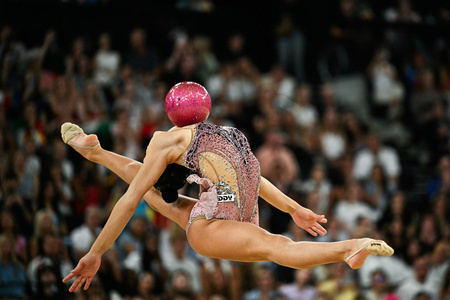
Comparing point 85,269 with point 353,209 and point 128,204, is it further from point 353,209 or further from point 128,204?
point 353,209

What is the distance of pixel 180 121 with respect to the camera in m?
4.77

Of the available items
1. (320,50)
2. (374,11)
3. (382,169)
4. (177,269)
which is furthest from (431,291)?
(374,11)

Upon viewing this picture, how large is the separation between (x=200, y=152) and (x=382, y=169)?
641 cm

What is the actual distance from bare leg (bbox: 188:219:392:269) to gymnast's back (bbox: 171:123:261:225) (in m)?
0.16

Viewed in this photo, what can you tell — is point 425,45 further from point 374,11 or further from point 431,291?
point 431,291

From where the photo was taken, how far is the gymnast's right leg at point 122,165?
5055 mm

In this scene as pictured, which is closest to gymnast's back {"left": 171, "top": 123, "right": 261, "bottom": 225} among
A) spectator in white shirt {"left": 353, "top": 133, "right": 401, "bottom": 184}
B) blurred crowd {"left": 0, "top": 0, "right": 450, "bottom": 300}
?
blurred crowd {"left": 0, "top": 0, "right": 450, "bottom": 300}

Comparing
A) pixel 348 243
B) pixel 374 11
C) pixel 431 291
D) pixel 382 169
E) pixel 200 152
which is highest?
pixel 374 11

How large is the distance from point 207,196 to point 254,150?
564 cm

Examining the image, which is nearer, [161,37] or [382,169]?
[382,169]

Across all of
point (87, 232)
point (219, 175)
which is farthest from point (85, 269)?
point (87, 232)

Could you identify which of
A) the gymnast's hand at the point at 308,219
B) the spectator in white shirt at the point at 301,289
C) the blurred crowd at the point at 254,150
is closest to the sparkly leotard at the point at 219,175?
the gymnast's hand at the point at 308,219

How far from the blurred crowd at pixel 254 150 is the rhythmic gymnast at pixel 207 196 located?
2.90 m

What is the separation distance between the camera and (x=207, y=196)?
4691mm
